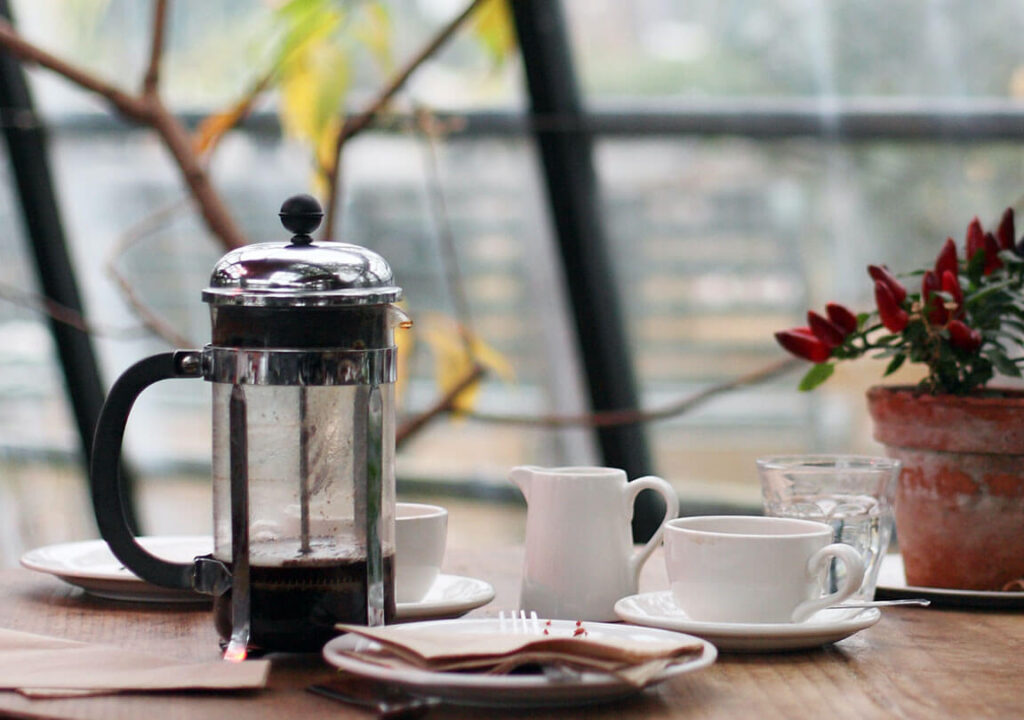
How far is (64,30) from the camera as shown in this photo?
311 centimetres

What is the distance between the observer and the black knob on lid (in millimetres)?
900

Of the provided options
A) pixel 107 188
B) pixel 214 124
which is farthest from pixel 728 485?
pixel 107 188

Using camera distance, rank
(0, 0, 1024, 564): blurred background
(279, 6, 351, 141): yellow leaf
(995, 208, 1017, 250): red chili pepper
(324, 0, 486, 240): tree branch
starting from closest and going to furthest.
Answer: (995, 208, 1017, 250): red chili pepper < (324, 0, 486, 240): tree branch < (279, 6, 351, 141): yellow leaf < (0, 0, 1024, 564): blurred background

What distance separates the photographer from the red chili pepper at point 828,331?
116cm

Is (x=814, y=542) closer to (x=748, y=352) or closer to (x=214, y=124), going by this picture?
(x=214, y=124)

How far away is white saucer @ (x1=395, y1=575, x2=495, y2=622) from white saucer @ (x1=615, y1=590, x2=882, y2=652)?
0.39 ft

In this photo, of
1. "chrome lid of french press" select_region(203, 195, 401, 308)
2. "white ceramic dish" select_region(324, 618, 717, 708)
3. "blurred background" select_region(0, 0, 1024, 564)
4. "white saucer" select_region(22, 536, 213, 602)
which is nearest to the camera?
"white ceramic dish" select_region(324, 618, 717, 708)

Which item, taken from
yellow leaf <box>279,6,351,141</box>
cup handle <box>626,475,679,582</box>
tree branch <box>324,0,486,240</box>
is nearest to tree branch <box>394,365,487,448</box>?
tree branch <box>324,0,486,240</box>

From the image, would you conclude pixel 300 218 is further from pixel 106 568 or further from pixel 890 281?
pixel 890 281

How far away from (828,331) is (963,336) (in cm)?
11

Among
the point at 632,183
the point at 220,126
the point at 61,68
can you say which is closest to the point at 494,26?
the point at 632,183

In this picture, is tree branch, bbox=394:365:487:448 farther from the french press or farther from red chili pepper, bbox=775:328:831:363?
the french press

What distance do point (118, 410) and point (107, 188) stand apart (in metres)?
2.38

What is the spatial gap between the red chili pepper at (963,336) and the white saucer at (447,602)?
45 cm
